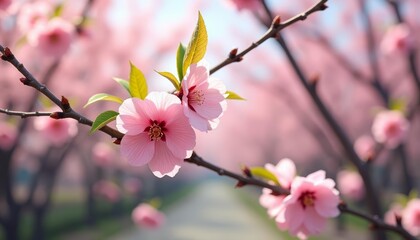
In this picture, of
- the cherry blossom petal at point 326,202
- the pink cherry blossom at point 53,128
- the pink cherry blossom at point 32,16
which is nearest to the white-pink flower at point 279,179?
the cherry blossom petal at point 326,202

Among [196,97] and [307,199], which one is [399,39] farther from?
[196,97]

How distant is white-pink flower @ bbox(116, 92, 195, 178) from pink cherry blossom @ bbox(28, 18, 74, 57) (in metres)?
2.39

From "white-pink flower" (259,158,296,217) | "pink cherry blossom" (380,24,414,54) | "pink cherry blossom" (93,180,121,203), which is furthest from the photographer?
"pink cherry blossom" (93,180,121,203)

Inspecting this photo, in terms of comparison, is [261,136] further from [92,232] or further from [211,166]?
[211,166]

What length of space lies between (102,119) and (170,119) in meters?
0.14

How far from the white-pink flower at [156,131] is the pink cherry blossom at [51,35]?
94.2 inches

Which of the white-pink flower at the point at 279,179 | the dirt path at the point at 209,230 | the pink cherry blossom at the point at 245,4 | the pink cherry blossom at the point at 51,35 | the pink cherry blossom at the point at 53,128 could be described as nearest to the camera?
the white-pink flower at the point at 279,179

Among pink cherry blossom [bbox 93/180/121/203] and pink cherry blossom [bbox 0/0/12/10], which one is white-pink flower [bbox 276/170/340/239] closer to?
pink cherry blossom [bbox 0/0/12/10]

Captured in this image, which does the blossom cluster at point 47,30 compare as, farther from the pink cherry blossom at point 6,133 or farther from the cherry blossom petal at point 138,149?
the cherry blossom petal at point 138,149

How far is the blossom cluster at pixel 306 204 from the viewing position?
4.10 ft

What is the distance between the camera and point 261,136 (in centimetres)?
2723

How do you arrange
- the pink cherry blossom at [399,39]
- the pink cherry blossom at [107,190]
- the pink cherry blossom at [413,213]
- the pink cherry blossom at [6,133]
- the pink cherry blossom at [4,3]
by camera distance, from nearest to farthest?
the pink cherry blossom at [4,3]
the pink cherry blossom at [413,213]
the pink cherry blossom at [399,39]
the pink cherry blossom at [6,133]
the pink cherry blossom at [107,190]

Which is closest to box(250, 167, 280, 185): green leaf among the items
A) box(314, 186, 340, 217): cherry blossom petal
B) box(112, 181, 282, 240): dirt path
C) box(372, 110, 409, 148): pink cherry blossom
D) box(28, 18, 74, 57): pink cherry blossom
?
box(314, 186, 340, 217): cherry blossom petal

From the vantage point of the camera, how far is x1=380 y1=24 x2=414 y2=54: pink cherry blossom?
4058 mm
